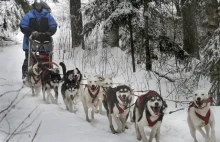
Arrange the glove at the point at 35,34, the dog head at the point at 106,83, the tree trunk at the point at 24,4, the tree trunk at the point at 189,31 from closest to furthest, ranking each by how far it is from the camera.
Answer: the dog head at the point at 106,83, the glove at the point at 35,34, the tree trunk at the point at 189,31, the tree trunk at the point at 24,4

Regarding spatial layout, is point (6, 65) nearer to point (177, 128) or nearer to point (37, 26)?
point (37, 26)

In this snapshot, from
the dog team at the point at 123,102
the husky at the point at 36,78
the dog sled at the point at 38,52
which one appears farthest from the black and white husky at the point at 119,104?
the dog sled at the point at 38,52

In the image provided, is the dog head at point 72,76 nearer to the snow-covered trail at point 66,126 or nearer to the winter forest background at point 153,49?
the snow-covered trail at point 66,126

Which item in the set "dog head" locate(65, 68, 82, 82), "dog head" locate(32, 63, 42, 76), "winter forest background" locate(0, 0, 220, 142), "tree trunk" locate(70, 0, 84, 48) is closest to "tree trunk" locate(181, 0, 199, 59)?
"winter forest background" locate(0, 0, 220, 142)

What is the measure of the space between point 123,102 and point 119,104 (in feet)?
0.24

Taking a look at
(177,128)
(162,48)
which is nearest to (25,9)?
(162,48)

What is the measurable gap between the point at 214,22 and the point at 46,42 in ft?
11.6

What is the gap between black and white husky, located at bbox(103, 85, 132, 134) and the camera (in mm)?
4660

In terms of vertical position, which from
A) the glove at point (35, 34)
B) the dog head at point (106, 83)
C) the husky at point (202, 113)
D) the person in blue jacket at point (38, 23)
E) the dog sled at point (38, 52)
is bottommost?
the husky at point (202, 113)

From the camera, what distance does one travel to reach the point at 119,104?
471 centimetres

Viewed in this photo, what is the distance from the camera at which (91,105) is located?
5.57m

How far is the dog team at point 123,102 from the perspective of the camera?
4094mm

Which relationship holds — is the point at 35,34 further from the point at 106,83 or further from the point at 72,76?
the point at 106,83

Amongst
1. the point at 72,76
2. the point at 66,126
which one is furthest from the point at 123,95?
the point at 72,76
